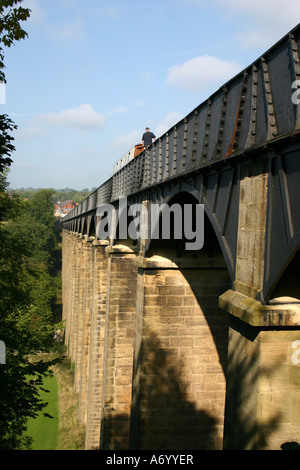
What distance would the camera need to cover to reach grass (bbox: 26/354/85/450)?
75.5ft

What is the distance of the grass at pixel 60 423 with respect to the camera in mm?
23016

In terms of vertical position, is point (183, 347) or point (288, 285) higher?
point (288, 285)

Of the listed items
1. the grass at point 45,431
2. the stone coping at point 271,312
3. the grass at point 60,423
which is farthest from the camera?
the grass at point 45,431

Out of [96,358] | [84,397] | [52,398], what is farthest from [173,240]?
[52,398]

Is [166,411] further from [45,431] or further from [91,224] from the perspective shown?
[45,431]

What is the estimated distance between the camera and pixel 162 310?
10219 mm

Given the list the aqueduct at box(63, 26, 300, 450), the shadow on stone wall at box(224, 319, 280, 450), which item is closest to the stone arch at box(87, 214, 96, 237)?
the aqueduct at box(63, 26, 300, 450)

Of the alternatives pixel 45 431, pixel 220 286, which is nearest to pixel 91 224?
pixel 45 431

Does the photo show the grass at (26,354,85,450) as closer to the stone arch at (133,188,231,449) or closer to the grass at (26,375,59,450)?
the grass at (26,375,59,450)

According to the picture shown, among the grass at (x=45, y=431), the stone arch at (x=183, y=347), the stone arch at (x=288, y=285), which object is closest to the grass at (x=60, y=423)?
the grass at (x=45, y=431)

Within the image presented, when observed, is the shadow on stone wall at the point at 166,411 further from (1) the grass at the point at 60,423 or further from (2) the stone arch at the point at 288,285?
(1) the grass at the point at 60,423

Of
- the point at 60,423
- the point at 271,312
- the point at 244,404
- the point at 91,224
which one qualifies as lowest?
the point at 60,423

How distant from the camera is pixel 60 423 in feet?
84.9
